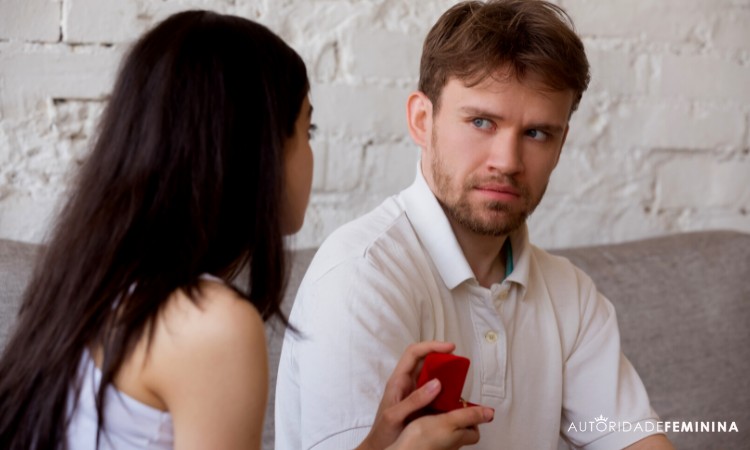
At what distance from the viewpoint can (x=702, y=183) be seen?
7.24 feet

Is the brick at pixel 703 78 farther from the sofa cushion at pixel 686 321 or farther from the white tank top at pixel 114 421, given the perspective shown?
the white tank top at pixel 114 421

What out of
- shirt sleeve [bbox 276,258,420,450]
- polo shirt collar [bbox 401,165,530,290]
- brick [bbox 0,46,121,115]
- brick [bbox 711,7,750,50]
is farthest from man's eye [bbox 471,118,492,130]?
brick [bbox 711,7,750,50]

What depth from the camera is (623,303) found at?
187 centimetres

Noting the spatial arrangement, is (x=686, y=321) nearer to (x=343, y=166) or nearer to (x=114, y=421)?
(x=343, y=166)

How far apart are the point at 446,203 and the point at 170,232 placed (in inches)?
21.8

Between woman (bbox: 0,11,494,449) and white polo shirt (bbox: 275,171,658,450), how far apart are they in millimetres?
211

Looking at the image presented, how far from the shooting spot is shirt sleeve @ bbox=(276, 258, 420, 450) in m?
1.12

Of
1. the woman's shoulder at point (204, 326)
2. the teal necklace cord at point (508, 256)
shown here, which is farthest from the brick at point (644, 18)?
the woman's shoulder at point (204, 326)

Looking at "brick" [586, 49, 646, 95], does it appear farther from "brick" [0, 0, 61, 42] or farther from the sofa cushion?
"brick" [0, 0, 61, 42]

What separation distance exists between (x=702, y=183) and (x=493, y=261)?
3.22ft

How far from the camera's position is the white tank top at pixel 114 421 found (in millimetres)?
855

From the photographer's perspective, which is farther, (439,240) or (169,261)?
(439,240)

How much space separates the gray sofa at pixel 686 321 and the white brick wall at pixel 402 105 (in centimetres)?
19

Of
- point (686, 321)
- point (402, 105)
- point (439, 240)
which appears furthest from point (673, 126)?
point (439, 240)
